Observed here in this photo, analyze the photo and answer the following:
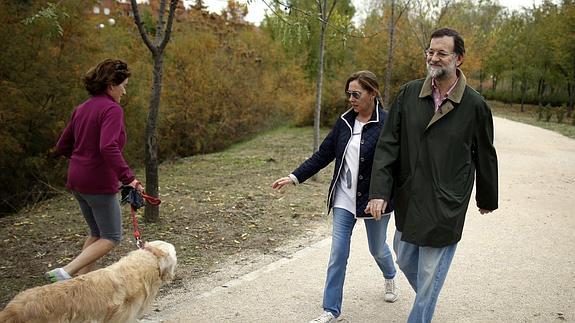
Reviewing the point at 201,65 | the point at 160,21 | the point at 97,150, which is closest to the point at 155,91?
the point at 160,21

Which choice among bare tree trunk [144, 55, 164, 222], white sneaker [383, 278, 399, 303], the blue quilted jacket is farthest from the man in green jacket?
bare tree trunk [144, 55, 164, 222]

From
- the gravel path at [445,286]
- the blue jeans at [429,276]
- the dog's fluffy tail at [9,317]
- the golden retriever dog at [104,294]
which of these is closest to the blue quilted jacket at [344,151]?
the blue jeans at [429,276]

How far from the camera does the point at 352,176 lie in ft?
13.1

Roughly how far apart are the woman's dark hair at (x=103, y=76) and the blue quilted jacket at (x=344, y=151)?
1683 mm

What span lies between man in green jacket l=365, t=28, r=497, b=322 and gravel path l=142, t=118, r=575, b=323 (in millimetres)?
→ 1140

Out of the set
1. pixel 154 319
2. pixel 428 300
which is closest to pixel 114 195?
pixel 154 319

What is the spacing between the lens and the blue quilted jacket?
12.9ft

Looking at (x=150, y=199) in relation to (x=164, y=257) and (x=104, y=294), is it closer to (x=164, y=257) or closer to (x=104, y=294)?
(x=164, y=257)

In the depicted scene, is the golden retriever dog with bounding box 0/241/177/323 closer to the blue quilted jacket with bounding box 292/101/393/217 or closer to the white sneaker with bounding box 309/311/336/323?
the white sneaker with bounding box 309/311/336/323

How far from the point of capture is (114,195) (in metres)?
4.15

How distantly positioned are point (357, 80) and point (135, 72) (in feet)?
40.6

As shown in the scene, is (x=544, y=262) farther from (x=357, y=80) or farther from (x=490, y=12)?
(x=490, y=12)

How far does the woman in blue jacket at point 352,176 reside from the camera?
13.0 feet

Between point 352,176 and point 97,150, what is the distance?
→ 6.72 feet
